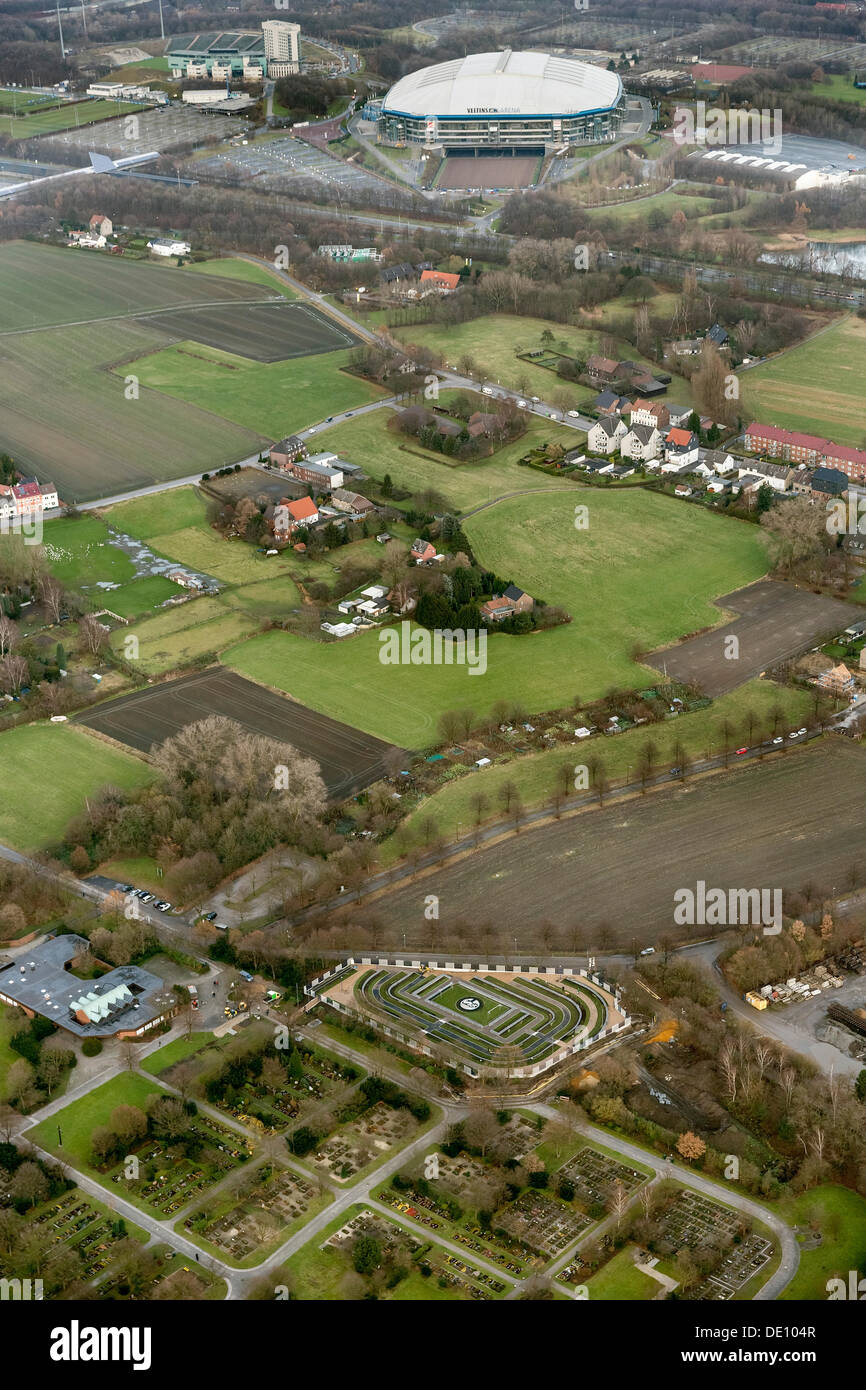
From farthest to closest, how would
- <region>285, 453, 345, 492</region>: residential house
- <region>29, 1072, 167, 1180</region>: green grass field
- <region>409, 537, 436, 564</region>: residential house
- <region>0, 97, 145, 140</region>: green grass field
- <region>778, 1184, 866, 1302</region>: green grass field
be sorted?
<region>0, 97, 145, 140</region>: green grass field
<region>285, 453, 345, 492</region>: residential house
<region>409, 537, 436, 564</region>: residential house
<region>29, 1072, 167, 1180</region>: green grass field
<region>778, 1184, 866, 1302</region>: green grass field

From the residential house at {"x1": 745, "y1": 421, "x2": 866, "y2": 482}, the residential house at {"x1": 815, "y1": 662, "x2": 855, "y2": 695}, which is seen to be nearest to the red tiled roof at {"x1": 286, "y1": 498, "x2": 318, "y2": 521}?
the residential house at {"x1": 745, "y1": 421, "x2": 866, "y2": 482}

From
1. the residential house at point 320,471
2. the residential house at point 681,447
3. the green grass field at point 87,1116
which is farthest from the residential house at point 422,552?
the green grass field at point 87,1116

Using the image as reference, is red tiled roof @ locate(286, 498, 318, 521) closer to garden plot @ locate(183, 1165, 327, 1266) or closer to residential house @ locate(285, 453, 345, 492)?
residential house @ locate(285, 453, 345, 492)

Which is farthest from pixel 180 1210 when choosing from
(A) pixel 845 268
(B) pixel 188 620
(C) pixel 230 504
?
(A) pixel 845 268

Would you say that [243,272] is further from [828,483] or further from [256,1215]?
[256,1215]

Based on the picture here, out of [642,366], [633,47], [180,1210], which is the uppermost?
[633,47]

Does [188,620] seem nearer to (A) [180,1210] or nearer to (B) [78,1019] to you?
(B) [78,1019]
